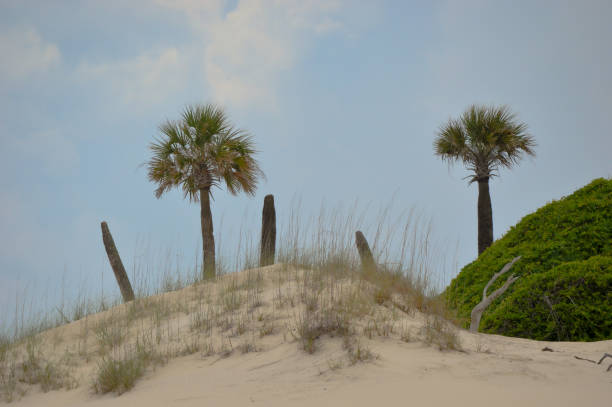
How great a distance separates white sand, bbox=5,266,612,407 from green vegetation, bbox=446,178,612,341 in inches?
58.7

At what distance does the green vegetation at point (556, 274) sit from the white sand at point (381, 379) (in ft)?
4.89

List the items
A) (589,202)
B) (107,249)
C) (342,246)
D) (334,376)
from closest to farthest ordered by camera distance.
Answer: (334,376), (342,246), (589,202), (107,249)

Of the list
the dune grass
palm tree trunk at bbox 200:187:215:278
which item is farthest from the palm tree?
the dune grass

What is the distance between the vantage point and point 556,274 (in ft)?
22.5

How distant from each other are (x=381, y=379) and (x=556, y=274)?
438 cm

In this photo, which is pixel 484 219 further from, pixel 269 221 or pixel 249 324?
pixel 249 324

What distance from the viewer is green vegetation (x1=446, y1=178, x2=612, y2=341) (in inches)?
254

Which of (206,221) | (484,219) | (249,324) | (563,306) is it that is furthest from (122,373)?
(484,219)

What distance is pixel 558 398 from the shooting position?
3.40 m

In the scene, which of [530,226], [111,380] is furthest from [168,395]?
[530,226]

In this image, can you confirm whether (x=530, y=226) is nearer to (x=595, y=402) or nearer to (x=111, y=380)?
(x=595, y=402)

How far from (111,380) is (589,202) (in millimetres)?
7809

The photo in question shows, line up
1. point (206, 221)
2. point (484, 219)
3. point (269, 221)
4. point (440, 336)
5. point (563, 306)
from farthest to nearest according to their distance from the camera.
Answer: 1. point (484, 219)
2. point (206, 221)
3. point (269, 221)
4. point (563, 306)
5. point (440, 336)

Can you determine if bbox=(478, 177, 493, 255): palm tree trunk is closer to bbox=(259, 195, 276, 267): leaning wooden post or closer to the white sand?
bbox=(259, 195, 276, 267): leaning wooden post
